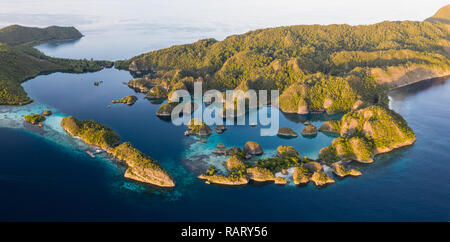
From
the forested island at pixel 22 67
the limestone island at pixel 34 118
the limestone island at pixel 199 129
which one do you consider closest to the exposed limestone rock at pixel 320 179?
the limestone island at pixel 199 129

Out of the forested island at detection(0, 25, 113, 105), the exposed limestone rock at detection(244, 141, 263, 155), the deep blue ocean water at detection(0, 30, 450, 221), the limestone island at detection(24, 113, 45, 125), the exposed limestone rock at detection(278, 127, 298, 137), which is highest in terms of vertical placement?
the forested island at detection(0, 25, 113, 105)

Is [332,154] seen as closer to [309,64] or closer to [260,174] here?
[260,174]

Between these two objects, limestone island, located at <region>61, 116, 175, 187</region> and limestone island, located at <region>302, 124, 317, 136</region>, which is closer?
limestone island, located at <region>61, 116, 175, 187</region>

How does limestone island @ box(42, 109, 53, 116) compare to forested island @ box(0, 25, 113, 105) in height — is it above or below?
below

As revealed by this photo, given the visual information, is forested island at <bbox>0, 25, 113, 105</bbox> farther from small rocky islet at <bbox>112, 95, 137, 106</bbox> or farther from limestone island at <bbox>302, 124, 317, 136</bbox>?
limestone island at <bbox>302, 124, 317, 136</bbox>

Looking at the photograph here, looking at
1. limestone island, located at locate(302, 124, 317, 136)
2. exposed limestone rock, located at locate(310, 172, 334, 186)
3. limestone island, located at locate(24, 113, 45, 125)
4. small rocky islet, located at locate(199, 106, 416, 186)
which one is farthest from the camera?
limestone island, located at locate(24, 113, 45, 125)

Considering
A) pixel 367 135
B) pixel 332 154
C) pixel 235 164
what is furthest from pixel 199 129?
pixel 367 135

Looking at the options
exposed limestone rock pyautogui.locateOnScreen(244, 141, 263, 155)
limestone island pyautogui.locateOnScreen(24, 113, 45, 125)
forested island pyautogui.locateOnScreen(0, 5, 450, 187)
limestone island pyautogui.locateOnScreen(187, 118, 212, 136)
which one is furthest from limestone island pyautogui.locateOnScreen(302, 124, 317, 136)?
limestone island pyautogui.locateOnScreen(24, 113, 45, 125)

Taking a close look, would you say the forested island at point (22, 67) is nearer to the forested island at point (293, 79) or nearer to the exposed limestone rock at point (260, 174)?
the forested island at point (293, 79)
